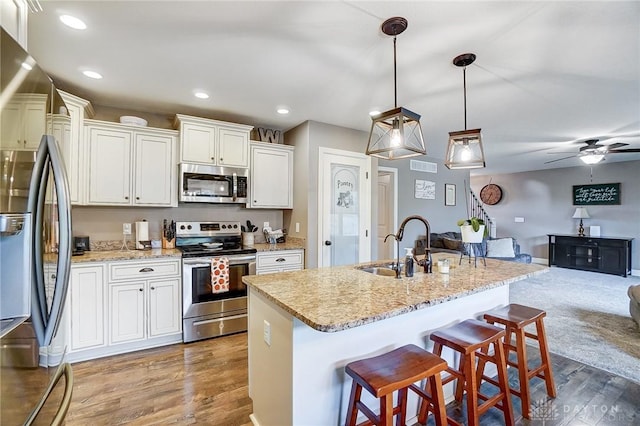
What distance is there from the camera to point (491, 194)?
8.86 meters

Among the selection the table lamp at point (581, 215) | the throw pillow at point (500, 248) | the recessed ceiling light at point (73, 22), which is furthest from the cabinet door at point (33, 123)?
the table lamp at point (581, 215)

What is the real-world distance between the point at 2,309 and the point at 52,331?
0.25 metres

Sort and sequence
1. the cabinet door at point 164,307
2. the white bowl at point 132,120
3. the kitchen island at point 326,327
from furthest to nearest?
the white bowl at point 132,120 → the cabinet door at point 164,307 → the kitchen island at point 326,327

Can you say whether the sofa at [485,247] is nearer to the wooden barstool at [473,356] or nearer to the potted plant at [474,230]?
the potted plant at [474,230]

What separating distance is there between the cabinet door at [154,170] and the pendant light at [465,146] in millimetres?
2877

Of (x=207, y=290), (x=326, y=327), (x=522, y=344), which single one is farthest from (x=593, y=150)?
(x=207, y=290)

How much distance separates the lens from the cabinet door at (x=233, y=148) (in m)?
Result: 3.49

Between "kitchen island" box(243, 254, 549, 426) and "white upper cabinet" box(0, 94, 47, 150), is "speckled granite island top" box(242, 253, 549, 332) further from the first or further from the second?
→ "white upper cabinet" box(0, 94, 47, 150)

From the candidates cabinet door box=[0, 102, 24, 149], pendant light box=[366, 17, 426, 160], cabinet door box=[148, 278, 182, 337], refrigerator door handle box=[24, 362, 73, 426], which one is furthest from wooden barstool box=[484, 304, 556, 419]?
cabinet door box=[148, 278, 182, 337]

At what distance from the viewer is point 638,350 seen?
2.88 meters

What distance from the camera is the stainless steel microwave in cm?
331

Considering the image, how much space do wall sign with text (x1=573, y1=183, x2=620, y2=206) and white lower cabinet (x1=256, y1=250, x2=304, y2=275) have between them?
24.4 ft

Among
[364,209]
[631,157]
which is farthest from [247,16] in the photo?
[631,157]

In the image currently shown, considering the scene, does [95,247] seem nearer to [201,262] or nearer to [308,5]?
[201,262]
